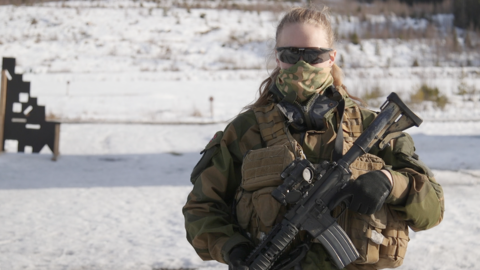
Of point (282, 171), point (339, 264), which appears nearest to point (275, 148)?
point (282, 171)

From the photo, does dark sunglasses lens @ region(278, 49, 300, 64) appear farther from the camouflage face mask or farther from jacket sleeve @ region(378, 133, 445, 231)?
jacket sleeve @ region(378, 133, 445, 231)

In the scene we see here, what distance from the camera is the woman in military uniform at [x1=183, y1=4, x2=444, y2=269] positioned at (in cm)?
185

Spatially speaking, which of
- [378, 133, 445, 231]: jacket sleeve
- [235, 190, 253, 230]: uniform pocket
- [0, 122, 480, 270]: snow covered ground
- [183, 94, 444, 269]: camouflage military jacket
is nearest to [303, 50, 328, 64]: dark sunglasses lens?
[183, 94, 444, 269]: camouflage military jacket

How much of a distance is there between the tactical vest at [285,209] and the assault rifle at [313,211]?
0.07 m

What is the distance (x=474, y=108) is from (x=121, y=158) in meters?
8.70

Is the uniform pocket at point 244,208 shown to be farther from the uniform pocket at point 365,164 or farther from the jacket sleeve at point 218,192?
the uniform pocket at point 365,164

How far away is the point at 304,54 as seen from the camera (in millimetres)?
1975

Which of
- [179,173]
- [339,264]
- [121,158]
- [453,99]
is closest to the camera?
[339,264]

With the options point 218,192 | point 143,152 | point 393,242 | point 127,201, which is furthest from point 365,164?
point 143,152

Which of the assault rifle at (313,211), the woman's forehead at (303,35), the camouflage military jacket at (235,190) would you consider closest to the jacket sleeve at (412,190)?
the camouflage military jacket at (235,190)

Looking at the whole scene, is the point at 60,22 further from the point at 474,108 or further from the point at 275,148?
the point at 275,148

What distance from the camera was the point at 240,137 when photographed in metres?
2.03

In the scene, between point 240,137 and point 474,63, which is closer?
point 240,137

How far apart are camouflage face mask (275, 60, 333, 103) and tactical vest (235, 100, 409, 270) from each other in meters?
0.11
